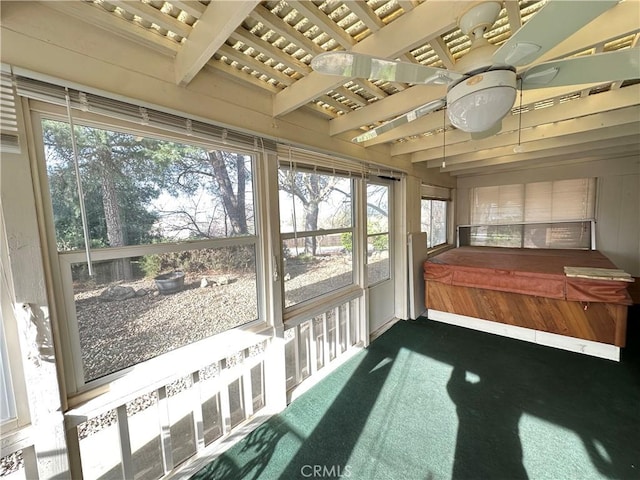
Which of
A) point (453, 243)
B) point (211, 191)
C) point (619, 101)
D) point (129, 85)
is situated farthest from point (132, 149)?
Answer: point (453, 243)

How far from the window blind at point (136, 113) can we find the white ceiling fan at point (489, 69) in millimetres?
893

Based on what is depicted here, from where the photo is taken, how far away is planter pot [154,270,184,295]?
1.43m

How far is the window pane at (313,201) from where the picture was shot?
2072mm

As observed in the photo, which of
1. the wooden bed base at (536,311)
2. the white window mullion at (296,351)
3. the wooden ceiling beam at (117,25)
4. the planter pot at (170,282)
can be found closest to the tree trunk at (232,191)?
the planter pot at (170,282)

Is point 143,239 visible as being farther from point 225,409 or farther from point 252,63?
point 225,409

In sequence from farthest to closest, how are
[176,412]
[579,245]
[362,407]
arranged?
[579,245], [362,407], [176,412]

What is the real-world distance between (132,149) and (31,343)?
37.1 inches

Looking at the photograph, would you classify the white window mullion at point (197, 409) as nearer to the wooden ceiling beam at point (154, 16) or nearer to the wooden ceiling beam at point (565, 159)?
the wooden ceiling beam at point (154, 16)

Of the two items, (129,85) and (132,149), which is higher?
(129,85)

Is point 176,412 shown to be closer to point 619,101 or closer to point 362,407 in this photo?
point 362,407

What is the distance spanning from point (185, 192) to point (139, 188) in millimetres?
224

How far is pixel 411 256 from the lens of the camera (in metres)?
3.50

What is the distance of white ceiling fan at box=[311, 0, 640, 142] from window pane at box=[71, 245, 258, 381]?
127 cm

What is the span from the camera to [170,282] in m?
1.46
